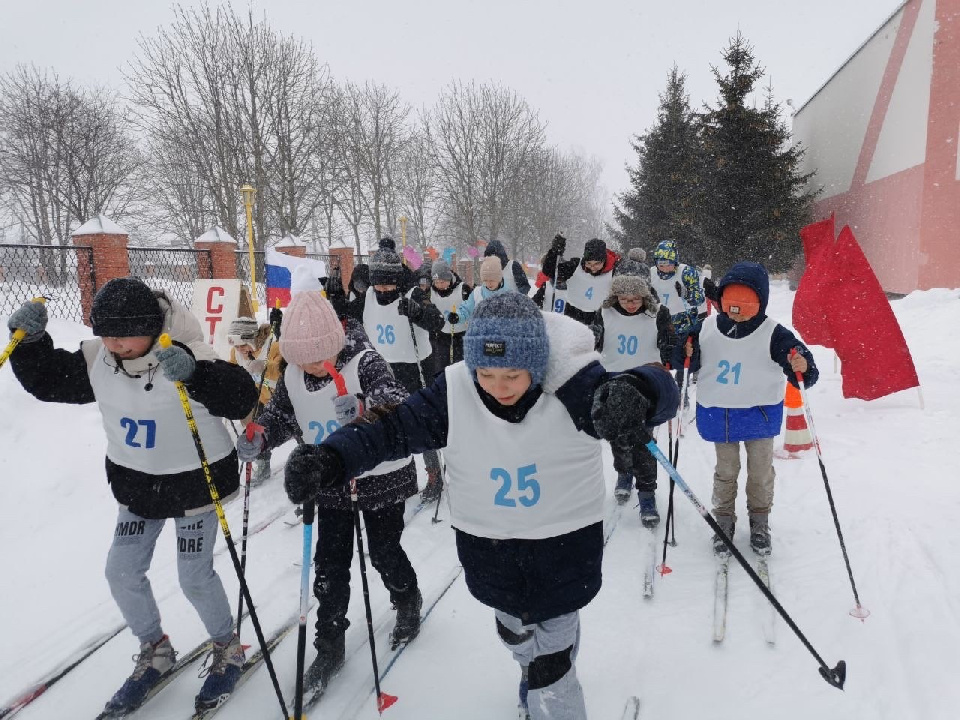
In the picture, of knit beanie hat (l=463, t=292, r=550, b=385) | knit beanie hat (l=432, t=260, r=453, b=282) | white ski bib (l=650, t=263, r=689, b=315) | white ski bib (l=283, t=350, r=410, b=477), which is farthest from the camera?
white ski bib (l=650, t=263, r=689, b=315)

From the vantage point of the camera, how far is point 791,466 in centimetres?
593

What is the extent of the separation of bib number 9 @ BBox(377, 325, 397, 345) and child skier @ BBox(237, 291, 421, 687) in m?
2.35

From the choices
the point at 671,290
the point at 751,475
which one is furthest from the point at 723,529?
the point at 671,290

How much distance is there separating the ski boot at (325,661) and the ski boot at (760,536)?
2.99m

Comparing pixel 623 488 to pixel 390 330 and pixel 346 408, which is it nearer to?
pixel 390 330

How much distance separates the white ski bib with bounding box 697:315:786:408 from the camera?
395 cm

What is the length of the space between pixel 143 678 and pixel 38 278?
1190 cm

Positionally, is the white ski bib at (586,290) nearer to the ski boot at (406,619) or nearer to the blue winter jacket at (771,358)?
the blue winter jacket at (771,358)

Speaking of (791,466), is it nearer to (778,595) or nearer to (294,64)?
(778,595)

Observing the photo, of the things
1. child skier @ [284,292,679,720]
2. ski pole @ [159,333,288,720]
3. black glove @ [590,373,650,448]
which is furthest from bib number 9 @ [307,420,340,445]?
black glove @ [590,373,650,448]

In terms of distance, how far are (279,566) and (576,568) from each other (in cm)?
298

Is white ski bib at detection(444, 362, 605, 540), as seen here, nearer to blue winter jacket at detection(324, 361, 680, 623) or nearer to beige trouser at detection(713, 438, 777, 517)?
blue winter jacket at detection(324, 361, 680, 623)

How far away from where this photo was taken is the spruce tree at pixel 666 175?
24953mm

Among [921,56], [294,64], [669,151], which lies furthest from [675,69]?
[294,64]
